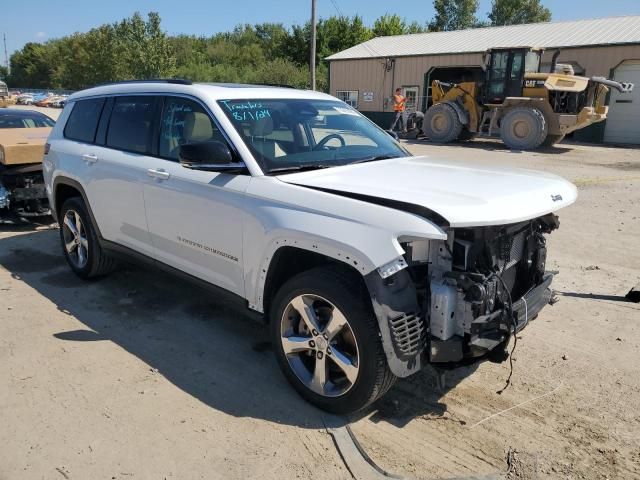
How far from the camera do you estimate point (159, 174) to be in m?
3.94

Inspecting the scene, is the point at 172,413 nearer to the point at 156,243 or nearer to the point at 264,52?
the point at 156,243

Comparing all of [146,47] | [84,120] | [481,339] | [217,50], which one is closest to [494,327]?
[481,339]

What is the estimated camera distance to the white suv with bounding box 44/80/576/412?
8.93 feet

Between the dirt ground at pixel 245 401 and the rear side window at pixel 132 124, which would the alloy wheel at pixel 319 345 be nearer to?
the dirt ground at pixel 245 401

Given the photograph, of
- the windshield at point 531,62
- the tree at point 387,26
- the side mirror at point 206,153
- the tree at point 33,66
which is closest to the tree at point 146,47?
the tree at point 387,26

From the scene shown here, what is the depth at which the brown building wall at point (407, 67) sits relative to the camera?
69.6 feet

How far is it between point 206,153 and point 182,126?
2.80ft

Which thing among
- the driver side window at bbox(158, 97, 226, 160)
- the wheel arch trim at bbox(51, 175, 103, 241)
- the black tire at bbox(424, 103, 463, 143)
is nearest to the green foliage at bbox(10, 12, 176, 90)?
the black tire at bbox(424, 103, 463, 143)

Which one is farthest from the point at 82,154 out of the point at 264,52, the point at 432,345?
the point at 264,52

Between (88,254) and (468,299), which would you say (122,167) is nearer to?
(88,254)

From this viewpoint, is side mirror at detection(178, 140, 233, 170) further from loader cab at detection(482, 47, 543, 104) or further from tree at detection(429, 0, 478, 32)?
tree at detection(429, 0, 478, 32)

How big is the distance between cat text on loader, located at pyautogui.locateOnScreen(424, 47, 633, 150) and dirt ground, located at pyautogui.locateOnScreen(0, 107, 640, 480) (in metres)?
13.4

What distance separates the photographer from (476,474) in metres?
2.63

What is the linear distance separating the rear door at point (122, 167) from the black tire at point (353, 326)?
5.79ft
